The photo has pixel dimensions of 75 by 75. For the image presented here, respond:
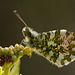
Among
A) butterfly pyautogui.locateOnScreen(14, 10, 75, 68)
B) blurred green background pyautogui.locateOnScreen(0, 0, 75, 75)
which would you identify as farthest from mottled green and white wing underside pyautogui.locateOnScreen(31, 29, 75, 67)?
blurred green background pyautogui.locateOnScreen(0, 0, 75, 75)

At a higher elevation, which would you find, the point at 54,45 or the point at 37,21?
the point at 37,21

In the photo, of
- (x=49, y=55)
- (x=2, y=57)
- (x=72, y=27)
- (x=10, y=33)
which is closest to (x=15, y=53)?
(x=2, y=57)

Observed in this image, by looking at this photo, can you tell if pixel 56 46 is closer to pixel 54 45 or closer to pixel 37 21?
pixel 54 45

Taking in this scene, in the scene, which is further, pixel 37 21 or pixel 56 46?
pixel 37 21

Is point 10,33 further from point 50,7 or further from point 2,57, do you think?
point 2,57

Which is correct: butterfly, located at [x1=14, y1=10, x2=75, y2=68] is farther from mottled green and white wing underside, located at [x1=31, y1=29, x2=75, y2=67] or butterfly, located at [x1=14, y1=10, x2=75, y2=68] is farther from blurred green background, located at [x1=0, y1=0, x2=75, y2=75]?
blurred green background, located at [x1=0, y1=0, x2=75, y2=75]

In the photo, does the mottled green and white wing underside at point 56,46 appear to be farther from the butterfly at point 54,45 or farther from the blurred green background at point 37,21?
the blurred green background at point 37,21

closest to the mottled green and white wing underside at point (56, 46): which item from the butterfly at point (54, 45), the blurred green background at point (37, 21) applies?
the butterfly at point (54, 45)

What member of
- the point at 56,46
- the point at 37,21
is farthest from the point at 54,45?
the point at 37,21
